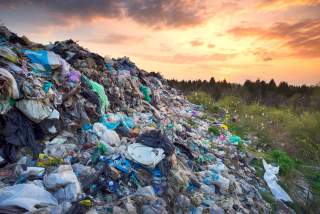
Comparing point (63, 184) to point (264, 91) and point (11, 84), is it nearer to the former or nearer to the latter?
point (11, 84)

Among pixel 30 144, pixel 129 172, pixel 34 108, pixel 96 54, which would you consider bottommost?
pixel 129 172

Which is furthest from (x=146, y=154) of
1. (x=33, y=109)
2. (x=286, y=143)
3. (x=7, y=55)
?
(x=286, y=143)

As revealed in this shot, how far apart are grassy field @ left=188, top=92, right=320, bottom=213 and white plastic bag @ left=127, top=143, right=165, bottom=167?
2.63m

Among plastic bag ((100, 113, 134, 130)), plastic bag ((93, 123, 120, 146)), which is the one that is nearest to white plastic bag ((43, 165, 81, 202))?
plastic bag ((93, 123, 120, 146))

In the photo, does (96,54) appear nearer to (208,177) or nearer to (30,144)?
(30,144)

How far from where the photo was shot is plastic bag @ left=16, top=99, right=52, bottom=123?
3.29 m

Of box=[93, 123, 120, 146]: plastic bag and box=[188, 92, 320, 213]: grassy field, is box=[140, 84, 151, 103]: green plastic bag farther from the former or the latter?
box=[93, 123, 120, 146]: plastic bag

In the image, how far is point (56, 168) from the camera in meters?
2.85

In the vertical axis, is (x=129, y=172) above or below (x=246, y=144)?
above

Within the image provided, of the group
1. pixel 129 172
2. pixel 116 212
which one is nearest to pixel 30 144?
pixel 129 172

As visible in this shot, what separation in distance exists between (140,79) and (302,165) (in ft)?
15.9

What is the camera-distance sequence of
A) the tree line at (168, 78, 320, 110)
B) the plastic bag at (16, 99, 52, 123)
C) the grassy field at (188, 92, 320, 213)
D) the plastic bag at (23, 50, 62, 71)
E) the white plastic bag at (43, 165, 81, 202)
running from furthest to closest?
1. the tree line at (168, 78, 320, 110)
2. the grassy field at (188, 92, 320, 213)
3. the plastic bag at (23, 50, 62, 71)
4. the plastic bag at (16, 99, 52, 123)
5. the white plastic bag at (43, 165, 81, 202)

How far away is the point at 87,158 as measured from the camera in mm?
3311

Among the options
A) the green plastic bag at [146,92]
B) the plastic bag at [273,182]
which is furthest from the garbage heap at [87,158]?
the green plastic bag at [146,92]
